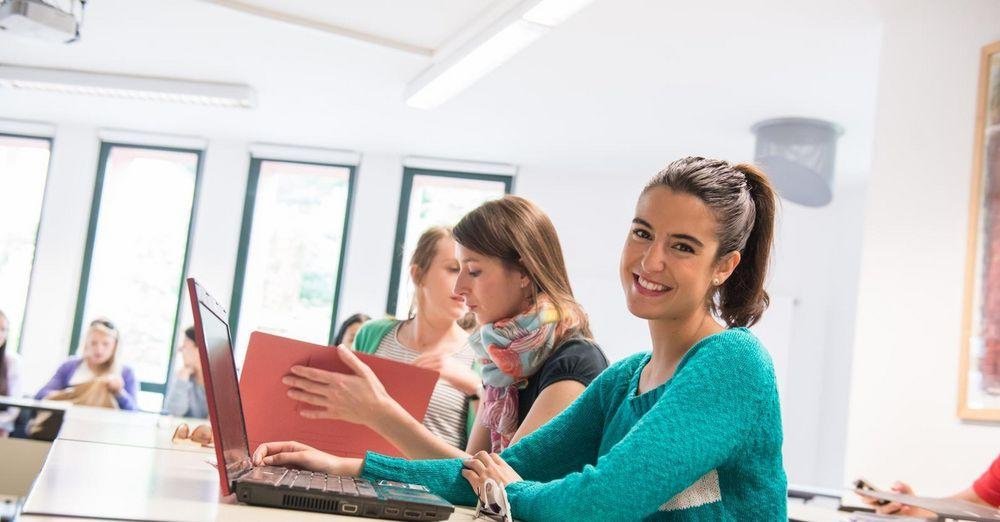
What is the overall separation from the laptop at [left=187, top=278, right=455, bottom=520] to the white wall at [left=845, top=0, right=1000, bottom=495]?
9.78 ft

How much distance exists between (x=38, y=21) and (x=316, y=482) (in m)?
3.81

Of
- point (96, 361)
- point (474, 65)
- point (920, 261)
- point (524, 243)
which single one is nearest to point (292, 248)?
point (96, 361)

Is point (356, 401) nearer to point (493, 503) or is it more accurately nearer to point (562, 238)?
point (493, 503)

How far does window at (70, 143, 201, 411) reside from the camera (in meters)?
8.37

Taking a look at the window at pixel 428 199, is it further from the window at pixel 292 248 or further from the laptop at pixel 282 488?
the laptop at pixel 282 488

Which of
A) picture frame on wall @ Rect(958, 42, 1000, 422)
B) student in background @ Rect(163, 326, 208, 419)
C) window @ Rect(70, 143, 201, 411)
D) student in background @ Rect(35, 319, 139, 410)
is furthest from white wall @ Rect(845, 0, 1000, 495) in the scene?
window @ Rect(70, 143, 201, 411)

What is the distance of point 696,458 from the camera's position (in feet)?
4.06

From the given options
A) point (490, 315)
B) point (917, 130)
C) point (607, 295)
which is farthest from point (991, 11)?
point (607, 295)

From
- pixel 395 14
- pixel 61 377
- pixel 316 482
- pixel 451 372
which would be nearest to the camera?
pixel 316 482

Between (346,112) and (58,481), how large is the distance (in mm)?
6016

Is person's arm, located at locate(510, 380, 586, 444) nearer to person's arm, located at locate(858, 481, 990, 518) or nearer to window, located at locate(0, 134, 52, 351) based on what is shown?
person's arm, located at locate(858, 481, 990, 518)

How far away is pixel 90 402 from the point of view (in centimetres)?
579

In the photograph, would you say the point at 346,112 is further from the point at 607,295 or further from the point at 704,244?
the point at 704,244

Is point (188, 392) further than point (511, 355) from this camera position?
Yes
